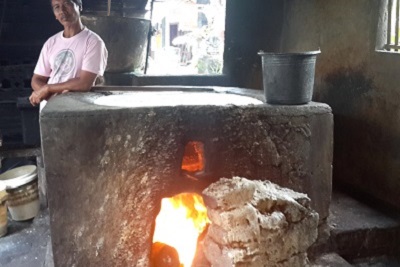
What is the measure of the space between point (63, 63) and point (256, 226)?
225 centimetres

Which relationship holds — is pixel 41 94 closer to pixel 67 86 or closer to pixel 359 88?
pixel 67 86

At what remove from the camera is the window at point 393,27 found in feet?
12.6

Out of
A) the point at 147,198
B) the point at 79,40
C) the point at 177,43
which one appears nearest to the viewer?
the point at 147,198

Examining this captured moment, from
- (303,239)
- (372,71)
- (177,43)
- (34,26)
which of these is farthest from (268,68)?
(177,43)

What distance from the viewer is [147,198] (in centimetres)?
288

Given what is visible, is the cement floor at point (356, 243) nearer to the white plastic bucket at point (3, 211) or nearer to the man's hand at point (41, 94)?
the white plastic bucket at point (3, 211)

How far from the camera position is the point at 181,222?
3250 mm

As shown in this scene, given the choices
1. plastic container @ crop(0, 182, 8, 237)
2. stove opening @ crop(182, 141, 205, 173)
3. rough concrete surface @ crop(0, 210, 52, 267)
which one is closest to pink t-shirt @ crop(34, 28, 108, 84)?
stove opening @ crop(182, 141, 205, 173)

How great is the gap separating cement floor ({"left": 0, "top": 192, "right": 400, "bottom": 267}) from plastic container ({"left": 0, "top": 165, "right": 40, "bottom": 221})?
2.11ft

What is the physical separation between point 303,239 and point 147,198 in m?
1.02

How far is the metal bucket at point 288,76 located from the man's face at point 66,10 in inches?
65.0

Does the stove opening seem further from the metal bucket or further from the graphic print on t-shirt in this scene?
the graphic print on t-shirt

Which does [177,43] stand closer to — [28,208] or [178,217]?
[28,208]

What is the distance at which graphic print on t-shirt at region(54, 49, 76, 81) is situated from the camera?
3725mm
